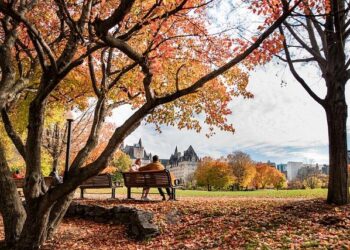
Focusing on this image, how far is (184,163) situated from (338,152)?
155m

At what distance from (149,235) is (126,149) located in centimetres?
16073

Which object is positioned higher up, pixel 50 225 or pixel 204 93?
pixel 204 93

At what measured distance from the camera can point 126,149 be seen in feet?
552

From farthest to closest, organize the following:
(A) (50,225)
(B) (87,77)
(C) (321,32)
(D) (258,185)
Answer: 1. (D) (258,185)
2. (B) (87,77)
3. (C) (321,32)
4. (A) (50,225)

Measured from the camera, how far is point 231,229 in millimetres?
8578

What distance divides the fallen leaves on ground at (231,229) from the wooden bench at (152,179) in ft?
4.93

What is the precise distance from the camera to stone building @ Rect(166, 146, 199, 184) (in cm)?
16050

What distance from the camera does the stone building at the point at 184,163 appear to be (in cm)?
16050

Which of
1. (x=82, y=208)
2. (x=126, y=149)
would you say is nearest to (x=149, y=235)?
(x=82, y=208)

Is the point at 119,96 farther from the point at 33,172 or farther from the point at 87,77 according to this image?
the point at 33,172

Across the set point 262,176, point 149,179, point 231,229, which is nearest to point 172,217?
point 231,229

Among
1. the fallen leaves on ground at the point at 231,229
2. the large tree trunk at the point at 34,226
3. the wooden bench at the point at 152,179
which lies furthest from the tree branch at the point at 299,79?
the large tree trunk at the point at 34,226

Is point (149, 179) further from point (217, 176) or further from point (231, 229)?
point (217, 176)

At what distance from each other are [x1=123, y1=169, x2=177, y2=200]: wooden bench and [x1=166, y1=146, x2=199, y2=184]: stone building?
473 feet
